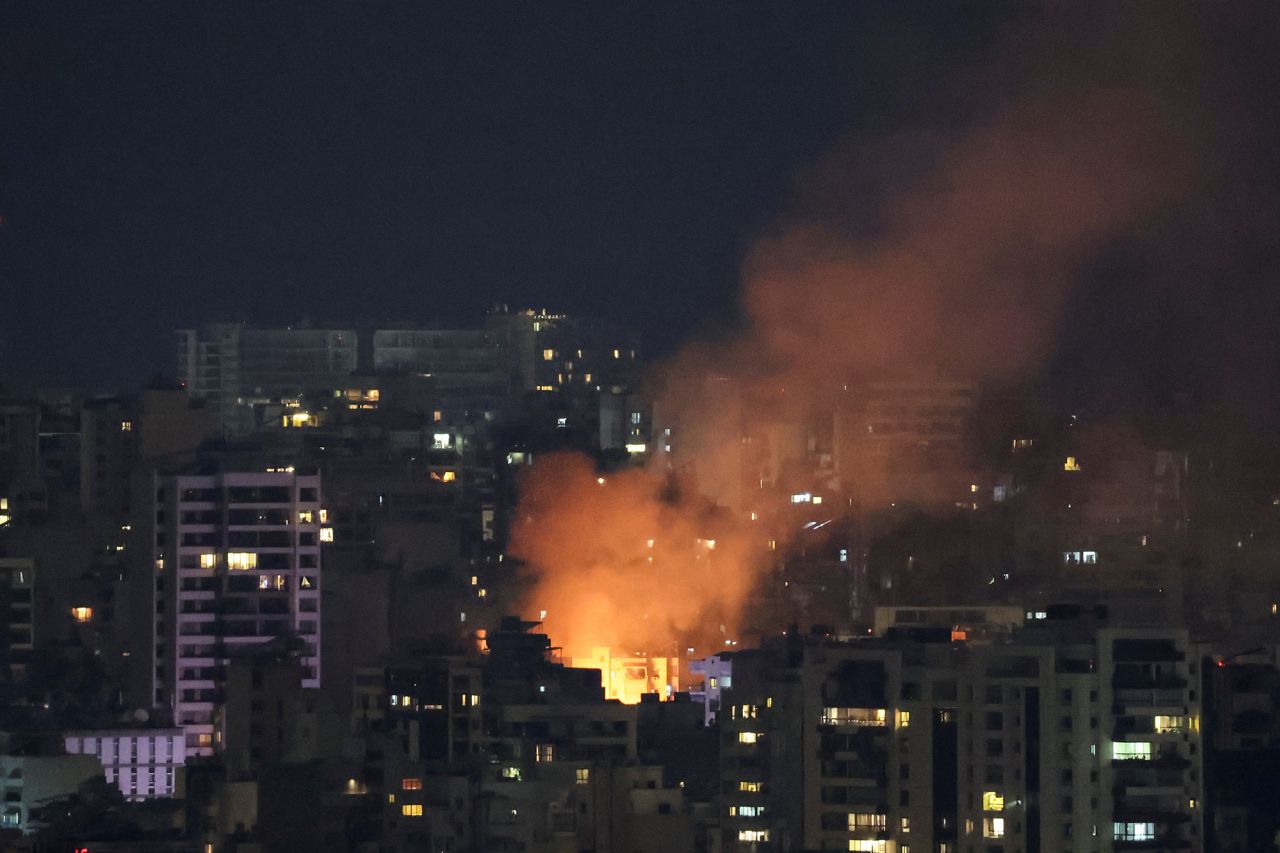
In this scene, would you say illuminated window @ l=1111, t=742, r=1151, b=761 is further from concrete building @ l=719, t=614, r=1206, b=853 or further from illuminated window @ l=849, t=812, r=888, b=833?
illuminated window @ l=849, t=812, r=888, b=833

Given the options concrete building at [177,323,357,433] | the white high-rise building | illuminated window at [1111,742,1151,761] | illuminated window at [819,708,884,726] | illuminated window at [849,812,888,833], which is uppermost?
concrete building at [177,323,357,433]

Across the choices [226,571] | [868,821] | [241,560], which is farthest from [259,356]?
[868,821]

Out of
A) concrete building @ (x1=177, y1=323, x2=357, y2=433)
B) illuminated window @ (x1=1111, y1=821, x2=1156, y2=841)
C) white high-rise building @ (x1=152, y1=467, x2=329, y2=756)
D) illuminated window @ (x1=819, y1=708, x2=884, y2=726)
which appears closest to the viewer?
illuminated window @ (x1=1111, y1=821, x2=1156, y2=841)

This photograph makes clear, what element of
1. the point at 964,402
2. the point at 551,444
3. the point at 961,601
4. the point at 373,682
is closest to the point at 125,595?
the point at 373,682

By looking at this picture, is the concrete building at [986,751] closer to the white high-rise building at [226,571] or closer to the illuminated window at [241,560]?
the white high-rise building at [226,571]

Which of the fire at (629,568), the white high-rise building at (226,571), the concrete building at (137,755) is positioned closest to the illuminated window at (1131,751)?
the concrete building at (137,755)

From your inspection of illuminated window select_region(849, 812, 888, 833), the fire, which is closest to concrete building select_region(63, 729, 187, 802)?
the fire

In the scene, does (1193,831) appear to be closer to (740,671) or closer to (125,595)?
(740,671)

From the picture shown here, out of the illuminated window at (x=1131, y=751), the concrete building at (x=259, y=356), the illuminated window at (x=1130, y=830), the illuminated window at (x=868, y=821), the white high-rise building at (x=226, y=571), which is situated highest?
the concrete building at (x=259, y=356)
